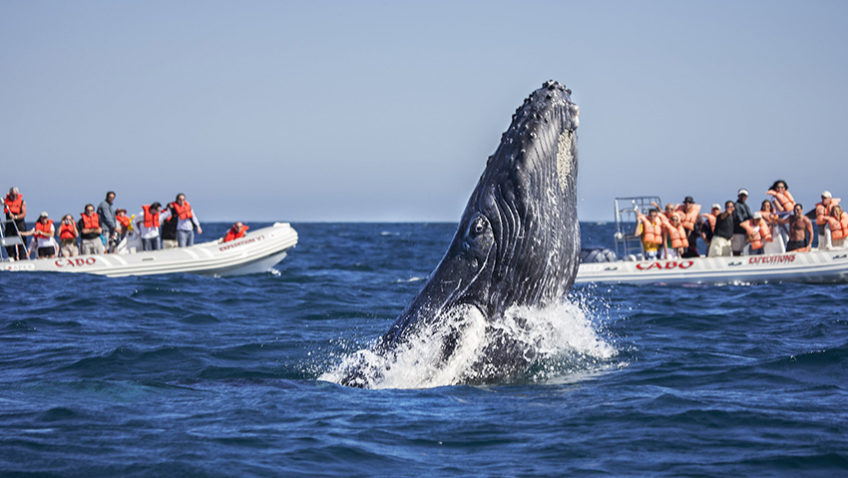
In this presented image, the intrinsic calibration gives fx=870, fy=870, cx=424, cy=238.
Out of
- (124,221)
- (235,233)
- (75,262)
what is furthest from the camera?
(235,233)

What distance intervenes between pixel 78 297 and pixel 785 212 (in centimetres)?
1617

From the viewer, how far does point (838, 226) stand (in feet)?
70.5

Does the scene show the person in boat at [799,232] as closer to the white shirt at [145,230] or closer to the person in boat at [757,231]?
the person in boat at [757,231]

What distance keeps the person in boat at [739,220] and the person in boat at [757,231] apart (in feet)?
0.48

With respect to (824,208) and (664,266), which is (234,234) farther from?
(824,208)

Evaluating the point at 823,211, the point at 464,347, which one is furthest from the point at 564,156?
the point at 823,211

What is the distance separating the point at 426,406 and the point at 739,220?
17.8m

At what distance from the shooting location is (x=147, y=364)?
8852 millimetres

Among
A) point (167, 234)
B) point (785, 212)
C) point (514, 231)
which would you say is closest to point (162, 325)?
point (514, 231)

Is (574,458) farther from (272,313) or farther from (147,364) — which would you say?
(272,313)

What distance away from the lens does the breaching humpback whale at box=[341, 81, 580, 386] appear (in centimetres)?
592

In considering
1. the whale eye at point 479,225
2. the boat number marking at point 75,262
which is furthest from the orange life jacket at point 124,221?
the whale eye at point 479,225

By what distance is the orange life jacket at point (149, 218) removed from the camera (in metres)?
24.1

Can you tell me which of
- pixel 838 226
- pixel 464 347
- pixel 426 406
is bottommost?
pixel 426 406
